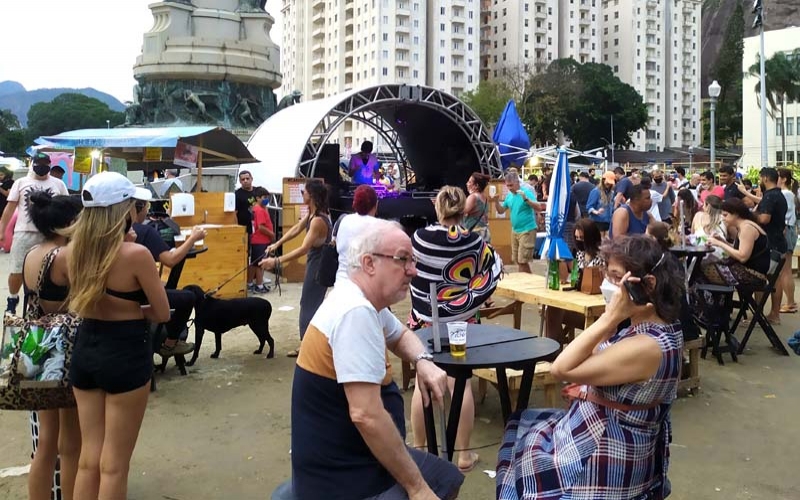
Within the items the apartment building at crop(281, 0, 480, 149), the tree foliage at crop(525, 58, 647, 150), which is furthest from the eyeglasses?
the apartment building at crop(281, 0, 480, 149)

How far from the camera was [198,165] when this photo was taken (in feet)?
37.5

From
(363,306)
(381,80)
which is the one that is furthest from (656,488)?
(381,80)

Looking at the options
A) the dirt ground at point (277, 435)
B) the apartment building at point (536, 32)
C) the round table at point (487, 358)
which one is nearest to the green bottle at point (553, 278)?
the dirt ground at point (277, 435)

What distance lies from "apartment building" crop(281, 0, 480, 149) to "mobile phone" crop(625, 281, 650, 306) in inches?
2994

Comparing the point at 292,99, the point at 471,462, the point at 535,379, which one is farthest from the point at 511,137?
the point at 471,462

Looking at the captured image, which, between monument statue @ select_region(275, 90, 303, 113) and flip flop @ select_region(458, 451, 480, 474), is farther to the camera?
monument statue @ select_region(275, 90, 303, 113)

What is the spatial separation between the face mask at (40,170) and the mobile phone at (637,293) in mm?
6835

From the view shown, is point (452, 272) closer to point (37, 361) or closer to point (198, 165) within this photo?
point (37, 361)

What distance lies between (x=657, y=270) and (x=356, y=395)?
1.25 m

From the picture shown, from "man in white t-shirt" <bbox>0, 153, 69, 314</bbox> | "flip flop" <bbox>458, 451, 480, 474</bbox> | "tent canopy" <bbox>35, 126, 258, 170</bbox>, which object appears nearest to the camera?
"flip flop" <bbox>458, 451, 480, 474</bbox>

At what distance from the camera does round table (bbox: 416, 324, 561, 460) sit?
10.1 feet

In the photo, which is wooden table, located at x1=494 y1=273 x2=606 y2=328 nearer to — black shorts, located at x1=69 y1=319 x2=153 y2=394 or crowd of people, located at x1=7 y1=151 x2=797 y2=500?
crowd of people, located at x1=7 y1=151 x2=797 y2=500

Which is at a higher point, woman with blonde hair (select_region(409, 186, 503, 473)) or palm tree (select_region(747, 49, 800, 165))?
palm tree (select_region(747, 49, 800, 165))

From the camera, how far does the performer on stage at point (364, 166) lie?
1786 centimetres
